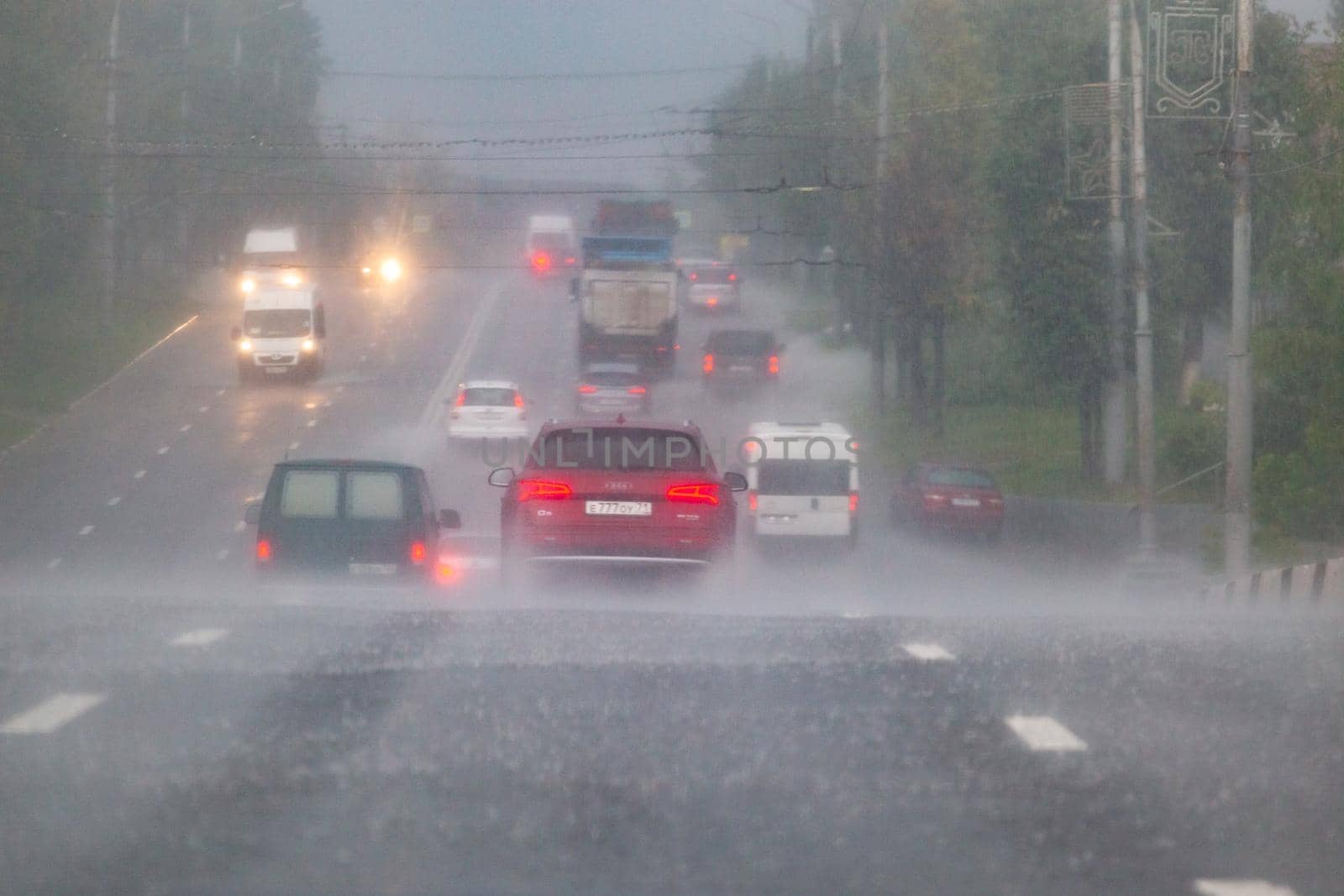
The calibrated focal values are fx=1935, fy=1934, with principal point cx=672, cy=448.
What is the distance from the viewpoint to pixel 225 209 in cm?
9669

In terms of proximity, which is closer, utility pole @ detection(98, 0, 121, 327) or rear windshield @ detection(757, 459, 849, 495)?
rear windshield @ detection(757, 459, 849, 495)

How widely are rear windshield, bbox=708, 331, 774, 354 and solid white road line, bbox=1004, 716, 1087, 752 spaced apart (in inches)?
1971

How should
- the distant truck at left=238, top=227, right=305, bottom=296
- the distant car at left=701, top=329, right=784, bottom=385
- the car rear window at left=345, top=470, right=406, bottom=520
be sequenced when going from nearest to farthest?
the car rear window at left=345, top=470, right=406, bottom=520
the distant car at left=701, top=329, right=784, bottom=385
the distant truck at left=238, top=227, right=305, bottom=296

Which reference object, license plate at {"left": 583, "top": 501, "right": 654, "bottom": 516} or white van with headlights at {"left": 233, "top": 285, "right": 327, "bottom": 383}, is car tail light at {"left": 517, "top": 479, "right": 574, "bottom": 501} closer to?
license plate at {"left": 583, "top": 501, "right": 654, "bottom": 516}

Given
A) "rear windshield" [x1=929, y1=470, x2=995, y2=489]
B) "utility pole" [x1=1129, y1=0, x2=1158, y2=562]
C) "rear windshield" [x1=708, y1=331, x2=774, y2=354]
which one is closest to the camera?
"utility pole" [x1=1129, y1=0, x2=1158, y2=562]

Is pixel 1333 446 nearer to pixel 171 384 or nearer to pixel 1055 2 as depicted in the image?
pixel 171 384

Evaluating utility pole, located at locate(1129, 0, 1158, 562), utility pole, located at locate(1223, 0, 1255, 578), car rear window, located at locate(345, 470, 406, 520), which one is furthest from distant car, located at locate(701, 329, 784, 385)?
car rear window, located at locate(345, 470, 406, 520)

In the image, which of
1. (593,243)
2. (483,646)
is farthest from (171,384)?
(483,646)

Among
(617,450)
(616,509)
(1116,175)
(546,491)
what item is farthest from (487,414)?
(616,509)

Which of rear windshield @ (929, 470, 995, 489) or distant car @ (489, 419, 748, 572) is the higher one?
distant car @ (489, 419, 748, 572)

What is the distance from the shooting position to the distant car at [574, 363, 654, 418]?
49.2 m

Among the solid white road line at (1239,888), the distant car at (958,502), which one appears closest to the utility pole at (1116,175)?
the distant car at (958,502)

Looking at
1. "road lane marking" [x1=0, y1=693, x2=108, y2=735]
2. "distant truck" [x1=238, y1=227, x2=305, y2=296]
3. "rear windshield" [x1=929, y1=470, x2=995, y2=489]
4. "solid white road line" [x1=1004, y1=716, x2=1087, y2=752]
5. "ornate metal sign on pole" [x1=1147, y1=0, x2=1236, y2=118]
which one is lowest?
"rear windshield" [x1=929, y1=470, x2=995, y2=489]

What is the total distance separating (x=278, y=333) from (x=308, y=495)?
1619 inches
